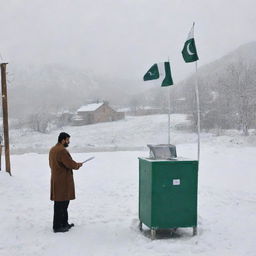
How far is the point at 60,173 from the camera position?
739cm

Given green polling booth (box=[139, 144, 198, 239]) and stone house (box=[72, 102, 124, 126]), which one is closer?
green polling booth (box=[139, 144, 198, 239])

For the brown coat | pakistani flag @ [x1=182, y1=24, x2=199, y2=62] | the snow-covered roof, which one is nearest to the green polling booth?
the brown coat

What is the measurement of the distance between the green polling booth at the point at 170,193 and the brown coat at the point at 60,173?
4.37 feet

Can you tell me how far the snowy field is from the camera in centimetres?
651

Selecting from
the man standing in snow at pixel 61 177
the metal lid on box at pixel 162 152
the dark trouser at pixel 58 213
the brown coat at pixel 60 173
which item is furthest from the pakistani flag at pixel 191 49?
the dark trouser at pixel 58 213

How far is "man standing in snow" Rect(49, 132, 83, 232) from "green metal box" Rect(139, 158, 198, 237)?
52.9 inches

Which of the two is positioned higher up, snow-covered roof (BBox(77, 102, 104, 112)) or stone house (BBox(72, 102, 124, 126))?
snow-covered roof (BBox(77, 102, 104, 112))

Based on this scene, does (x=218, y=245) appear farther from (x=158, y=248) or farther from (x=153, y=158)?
(x=153, y=158)

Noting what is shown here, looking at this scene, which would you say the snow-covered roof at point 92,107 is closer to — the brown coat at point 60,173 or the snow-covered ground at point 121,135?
the snow-covered ground at point 121,135

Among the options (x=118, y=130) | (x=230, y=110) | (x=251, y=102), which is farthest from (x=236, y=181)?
(x=118, y=130)

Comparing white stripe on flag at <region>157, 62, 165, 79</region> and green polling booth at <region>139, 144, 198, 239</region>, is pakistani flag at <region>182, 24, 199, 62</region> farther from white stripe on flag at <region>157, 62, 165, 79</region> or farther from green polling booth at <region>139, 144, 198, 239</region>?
green polling booth at <region>139, 144, 198, 239</region>

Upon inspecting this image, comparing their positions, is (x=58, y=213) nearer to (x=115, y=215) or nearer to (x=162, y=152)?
(x=115, y=215)

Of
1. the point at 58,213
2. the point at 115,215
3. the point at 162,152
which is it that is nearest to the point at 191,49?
the point at 162,152

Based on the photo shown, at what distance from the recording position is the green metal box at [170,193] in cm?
687
